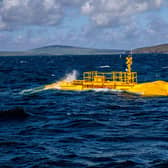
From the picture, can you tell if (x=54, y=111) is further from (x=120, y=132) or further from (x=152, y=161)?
(x=152, y=161)

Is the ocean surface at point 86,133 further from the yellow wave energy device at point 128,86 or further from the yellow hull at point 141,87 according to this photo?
the yellow wave energy device at point 128,86

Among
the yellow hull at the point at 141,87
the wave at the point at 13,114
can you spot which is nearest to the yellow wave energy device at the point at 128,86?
the yellow hull at the point at 141,87

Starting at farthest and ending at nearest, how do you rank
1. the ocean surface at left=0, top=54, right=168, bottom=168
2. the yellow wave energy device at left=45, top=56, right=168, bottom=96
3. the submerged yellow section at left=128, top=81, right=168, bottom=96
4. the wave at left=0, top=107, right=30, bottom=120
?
the yellow wave energy device at left=45, top=56, right=168, bottom=96 < the submerged yellow section at left=128, top=81, right=168, bottom=96 < the wave at left=0, top=107, right=30, bottom=120 < the ocean surface at left=0, top=54, right=168, bottom=168

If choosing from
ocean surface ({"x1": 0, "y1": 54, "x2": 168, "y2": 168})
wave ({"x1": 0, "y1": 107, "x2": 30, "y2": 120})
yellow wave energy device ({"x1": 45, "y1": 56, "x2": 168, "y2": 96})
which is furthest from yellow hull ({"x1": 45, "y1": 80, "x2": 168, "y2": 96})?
wave ({"x1": 0, "y1": 107, "x2": 30, "y2": 120})

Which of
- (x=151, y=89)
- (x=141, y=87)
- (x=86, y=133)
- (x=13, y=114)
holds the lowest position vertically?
(x=86, y=133)

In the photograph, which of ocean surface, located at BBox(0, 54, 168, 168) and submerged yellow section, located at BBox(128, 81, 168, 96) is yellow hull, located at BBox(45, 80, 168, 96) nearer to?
submerged yellow section, located at BBox(128, 81, 168, 96)

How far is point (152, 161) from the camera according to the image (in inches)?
800

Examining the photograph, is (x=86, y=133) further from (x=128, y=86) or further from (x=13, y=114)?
(x=128, y=86)

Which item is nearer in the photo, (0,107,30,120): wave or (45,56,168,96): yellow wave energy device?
(0,107,30,120): wave

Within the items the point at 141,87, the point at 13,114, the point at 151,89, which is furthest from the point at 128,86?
the point at 13,114

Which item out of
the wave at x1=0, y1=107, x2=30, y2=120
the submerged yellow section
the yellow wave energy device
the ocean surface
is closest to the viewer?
the ocean surface

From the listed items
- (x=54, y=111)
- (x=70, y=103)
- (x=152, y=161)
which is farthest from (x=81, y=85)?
(x=152, y=161)

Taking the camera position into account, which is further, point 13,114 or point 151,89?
point 151,89

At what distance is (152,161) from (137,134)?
6.22 meters
